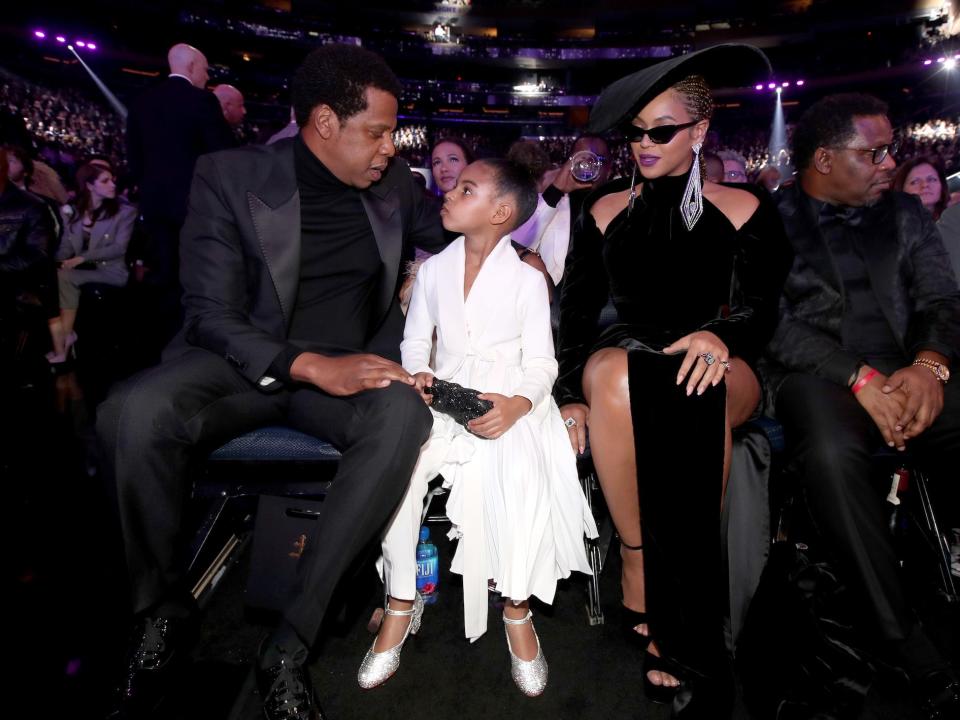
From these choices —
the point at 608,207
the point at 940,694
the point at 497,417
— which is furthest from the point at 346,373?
the point at 940,694

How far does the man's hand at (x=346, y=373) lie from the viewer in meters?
1.92

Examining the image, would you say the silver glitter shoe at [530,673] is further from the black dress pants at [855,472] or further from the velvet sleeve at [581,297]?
the black dress pants at [855,472]

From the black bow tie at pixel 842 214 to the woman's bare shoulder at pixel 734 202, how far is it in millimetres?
494

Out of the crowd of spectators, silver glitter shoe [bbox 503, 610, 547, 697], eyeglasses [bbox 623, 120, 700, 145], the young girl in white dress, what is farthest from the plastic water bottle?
the crowd of spectators

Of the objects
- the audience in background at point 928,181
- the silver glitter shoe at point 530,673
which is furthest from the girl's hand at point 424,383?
the audience in background at point 928,181

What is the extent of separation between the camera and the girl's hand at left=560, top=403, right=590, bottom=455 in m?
2.18

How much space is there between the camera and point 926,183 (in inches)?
165

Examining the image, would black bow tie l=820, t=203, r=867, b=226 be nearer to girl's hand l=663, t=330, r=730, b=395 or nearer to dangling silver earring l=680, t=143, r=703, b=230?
dangling silver earring l=680, t=143, r=703, b=230

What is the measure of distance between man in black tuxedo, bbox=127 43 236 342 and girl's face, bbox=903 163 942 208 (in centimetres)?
576

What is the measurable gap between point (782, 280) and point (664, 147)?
2.60 feet

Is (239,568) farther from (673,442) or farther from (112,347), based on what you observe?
(112,347)

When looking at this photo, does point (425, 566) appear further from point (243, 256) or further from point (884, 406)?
point (884, 406)

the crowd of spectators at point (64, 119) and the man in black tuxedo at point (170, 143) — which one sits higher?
the crowd of spectators at point (64, 119)

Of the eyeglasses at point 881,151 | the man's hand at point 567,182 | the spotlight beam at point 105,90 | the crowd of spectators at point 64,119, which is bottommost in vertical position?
the man's hand at point 567,182
